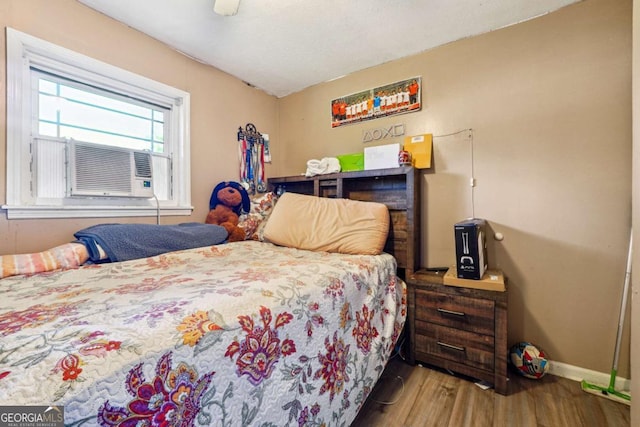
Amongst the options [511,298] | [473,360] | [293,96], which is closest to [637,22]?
[511,298]

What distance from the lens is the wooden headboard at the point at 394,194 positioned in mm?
1851

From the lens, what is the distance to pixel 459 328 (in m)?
1.56

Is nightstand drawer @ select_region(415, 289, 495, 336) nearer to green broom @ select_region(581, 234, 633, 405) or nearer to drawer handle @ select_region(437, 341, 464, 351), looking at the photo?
drawer handle @ select_region(437, 341, 464, 351)

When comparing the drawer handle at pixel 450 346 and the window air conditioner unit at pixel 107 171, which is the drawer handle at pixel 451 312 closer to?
the drawer handle at pixel 450 346

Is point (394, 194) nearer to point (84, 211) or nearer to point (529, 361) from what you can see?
point (529, 361)

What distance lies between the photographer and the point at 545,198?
1628 millimetres

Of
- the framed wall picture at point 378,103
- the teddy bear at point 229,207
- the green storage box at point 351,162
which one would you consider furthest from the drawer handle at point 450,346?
the framed wall picture at point 378,103

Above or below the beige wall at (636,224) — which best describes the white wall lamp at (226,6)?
above

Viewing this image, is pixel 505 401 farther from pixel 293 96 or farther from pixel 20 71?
pixel 20 71

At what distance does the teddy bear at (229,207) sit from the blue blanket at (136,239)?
0.31m

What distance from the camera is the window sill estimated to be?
1336 millimetres

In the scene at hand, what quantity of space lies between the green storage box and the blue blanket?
1.26 meters

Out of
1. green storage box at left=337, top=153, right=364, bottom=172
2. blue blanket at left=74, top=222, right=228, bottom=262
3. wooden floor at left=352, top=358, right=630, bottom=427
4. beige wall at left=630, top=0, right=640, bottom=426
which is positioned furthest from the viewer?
green storage box at left=337, top=153, right=364, bottom=172

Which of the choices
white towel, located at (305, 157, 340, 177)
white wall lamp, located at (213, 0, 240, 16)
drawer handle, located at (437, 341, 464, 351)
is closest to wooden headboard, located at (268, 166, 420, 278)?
white towel, located at (305, 157, 340, 177)
